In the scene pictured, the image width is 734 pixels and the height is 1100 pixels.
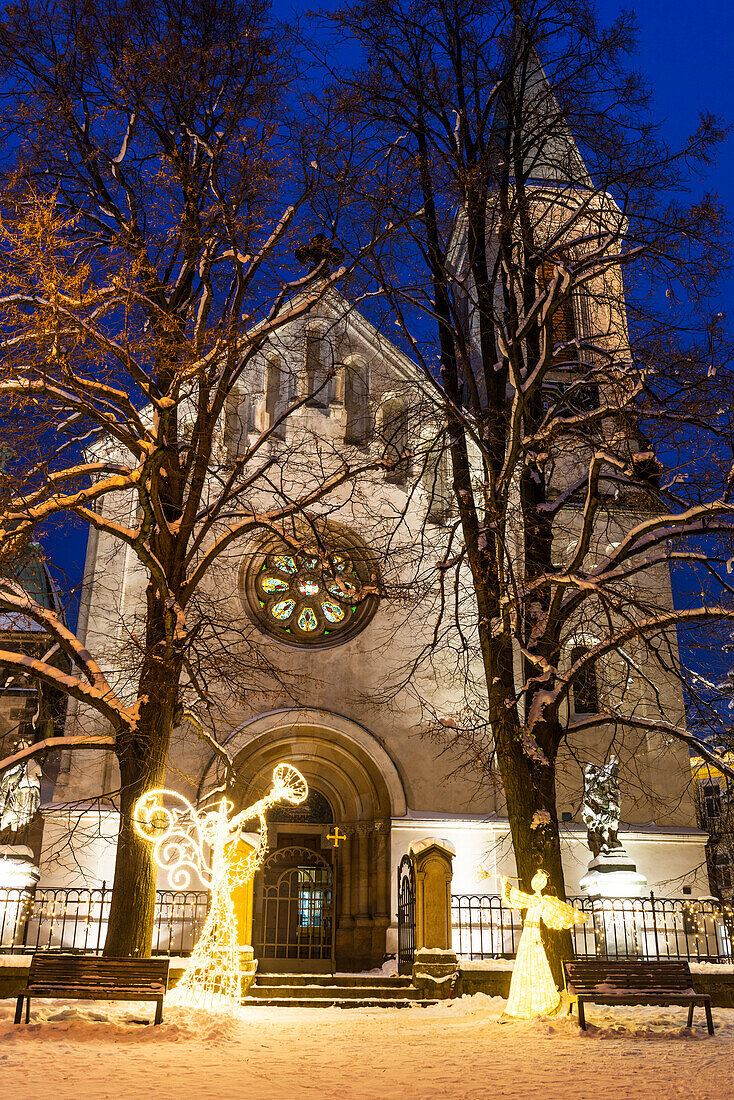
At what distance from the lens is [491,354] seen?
13.8 m

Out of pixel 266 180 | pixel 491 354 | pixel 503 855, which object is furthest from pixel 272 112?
pixel 503 855

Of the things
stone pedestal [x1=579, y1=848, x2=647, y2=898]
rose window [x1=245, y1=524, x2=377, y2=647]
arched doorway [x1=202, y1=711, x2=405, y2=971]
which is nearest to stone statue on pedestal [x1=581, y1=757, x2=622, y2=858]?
stone pedestal [x1=579, y1=848, x2=647, y2=898]

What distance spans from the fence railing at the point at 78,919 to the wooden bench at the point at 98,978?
178 inches

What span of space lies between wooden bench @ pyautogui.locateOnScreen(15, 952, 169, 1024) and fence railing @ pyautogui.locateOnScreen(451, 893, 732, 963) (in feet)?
21.0

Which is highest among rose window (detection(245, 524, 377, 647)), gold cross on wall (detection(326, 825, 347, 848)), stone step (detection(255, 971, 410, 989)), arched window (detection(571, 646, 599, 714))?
rose window (detection(245, 524, 377, 647))

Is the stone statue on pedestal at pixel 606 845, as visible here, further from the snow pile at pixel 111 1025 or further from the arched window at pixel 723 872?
the arched window at pixel 723 872

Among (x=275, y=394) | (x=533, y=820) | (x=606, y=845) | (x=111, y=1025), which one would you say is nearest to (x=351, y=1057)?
(x=111, y=1025)

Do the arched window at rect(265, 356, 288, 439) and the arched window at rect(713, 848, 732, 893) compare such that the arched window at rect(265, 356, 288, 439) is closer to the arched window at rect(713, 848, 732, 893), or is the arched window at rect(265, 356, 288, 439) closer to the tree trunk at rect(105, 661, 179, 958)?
the tree trunk at rect(105, 661, 179, 958)

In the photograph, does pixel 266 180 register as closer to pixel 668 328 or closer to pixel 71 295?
pixel 71 295

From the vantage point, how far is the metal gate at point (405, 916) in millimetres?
14272

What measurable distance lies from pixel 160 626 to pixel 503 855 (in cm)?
821

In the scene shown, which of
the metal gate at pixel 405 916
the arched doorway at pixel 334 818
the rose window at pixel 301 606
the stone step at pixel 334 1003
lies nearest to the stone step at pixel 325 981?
the metal gate at pixel 405 916

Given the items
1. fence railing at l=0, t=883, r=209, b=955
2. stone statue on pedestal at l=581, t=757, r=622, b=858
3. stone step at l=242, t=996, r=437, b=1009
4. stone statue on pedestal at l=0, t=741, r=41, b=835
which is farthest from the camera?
stone statue on pedestal at l=581, t=757, r=622, b=858

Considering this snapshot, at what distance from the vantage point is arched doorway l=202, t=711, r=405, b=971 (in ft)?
53.2
